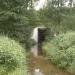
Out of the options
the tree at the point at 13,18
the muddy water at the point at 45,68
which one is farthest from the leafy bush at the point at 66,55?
the tree at the point at 13,18

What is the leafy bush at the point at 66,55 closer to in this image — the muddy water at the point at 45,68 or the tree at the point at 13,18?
the muddy water at the point at 45,68

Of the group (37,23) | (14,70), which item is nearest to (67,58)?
(14,70)

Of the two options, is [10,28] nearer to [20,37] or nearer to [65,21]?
[20,37]

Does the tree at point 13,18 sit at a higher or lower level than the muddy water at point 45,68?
higher

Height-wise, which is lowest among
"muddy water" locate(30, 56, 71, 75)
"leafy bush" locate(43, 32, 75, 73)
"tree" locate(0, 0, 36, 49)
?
"muddy water" locate(30, 56, 71, 75)

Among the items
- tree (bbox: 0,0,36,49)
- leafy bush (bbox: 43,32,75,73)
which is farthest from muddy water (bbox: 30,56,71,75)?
tree (bbox: 0,0,36,49)

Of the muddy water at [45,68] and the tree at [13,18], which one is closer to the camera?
the muddy water at [45,68]

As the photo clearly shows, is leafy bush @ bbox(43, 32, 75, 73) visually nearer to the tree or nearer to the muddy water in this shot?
the muddy water

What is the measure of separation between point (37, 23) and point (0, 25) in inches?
226

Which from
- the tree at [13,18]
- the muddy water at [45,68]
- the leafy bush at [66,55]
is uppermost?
the tree at [13,18]

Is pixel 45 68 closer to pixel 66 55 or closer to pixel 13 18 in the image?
pixel 66 55

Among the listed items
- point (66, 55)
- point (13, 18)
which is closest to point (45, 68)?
point (66, 55)

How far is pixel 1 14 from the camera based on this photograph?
17.1 m

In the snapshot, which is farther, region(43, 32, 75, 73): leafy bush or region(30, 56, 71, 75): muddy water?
region(43, 32, 75, 73): leafy bush
